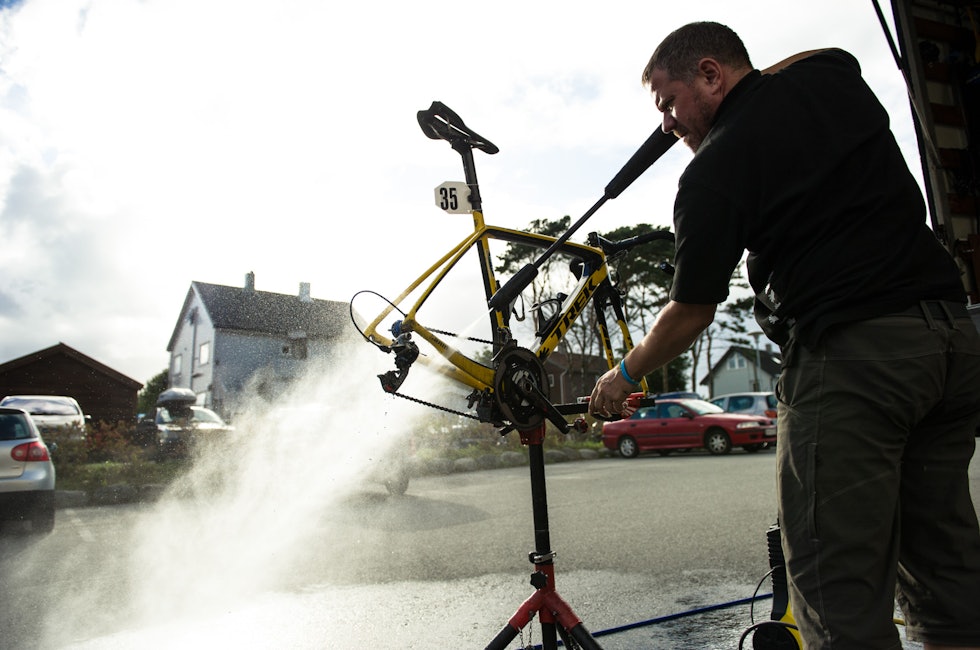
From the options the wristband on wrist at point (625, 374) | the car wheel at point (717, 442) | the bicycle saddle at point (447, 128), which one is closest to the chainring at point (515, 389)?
the wristband on wrist at point (625, 374)

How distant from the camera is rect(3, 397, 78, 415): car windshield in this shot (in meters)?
14.9

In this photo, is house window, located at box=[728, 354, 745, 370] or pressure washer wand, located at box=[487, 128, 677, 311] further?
house window, located at box=[728, 354, 745, 370]

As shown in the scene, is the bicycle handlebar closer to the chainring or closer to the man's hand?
the chainring

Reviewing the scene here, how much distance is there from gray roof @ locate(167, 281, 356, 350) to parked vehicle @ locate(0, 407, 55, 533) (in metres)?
26.1

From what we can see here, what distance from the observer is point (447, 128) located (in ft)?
11.5

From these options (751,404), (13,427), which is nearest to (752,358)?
(751,404)

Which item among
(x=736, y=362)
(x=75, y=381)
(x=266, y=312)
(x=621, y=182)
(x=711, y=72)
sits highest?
(x=266, y=312)

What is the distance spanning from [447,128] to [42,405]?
15589 mm

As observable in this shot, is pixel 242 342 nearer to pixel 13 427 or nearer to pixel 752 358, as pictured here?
pixel 13 427

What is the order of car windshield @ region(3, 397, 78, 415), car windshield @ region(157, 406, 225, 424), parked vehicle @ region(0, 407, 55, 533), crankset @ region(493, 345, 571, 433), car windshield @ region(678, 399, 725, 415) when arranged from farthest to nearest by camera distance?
car windshield @ region(157, 406, 225, 424)
car windshield @ region(678, 399, 725, 415)
car windshield @ region(3, 397, 78, 415)
parked vehicle @ region(0, 407, 55, 533)
crankset @ region(493, 345, 571, 433)

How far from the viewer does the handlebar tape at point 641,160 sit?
6.34 ft

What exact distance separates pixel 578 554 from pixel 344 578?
1.78 metres

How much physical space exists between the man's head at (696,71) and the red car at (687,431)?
14358mm

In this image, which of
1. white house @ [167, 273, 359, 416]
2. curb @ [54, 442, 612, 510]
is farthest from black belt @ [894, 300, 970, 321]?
white house @ [167, 273, 359, 416]
